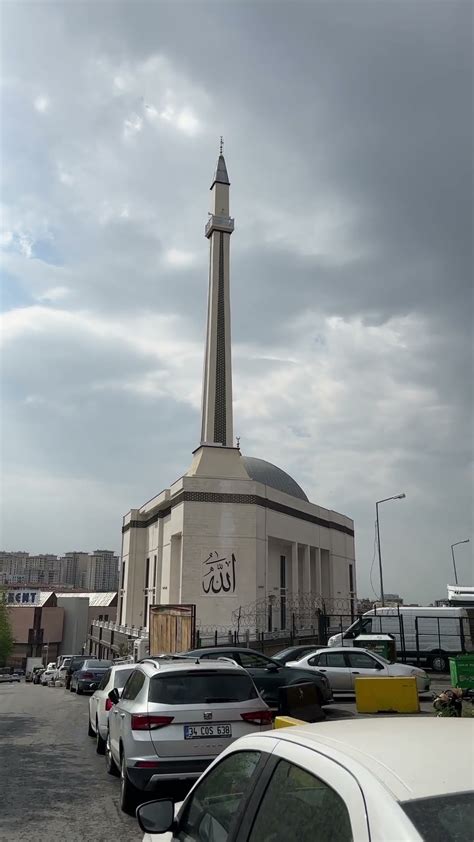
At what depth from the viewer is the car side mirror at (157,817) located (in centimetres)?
302

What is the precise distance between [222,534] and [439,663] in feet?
65.7

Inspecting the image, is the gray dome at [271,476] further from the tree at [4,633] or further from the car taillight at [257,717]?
the car taillight at [257,717]

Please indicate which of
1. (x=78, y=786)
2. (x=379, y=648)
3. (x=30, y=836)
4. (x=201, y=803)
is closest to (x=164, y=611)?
(x=379, y=648)

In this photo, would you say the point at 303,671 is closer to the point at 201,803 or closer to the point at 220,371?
the point at 201,803

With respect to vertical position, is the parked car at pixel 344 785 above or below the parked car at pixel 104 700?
above

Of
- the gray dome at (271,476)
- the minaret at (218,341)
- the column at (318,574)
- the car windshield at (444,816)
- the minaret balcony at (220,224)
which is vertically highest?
the minaret balcony at (220,224)

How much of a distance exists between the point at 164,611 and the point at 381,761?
3219 cm

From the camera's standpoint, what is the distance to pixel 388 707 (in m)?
14.0

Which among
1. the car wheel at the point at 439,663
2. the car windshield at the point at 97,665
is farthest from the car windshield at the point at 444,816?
the car wheel at the point at 439,663

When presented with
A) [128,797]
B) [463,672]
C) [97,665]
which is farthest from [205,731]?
[97,665]

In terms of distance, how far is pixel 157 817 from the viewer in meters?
3.05

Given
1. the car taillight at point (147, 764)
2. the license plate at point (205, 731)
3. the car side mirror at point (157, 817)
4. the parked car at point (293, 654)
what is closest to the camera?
the car side mirror at point (157, 817)

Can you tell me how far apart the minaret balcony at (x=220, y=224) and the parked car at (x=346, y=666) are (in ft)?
130

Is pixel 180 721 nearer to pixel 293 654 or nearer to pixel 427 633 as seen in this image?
pixel 293 654
